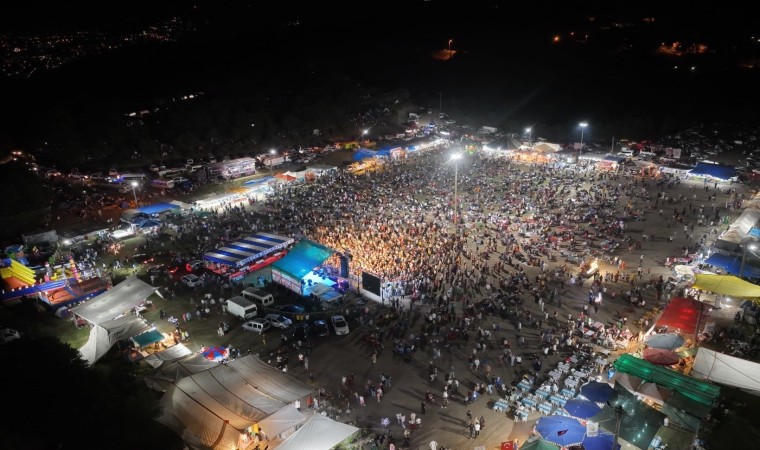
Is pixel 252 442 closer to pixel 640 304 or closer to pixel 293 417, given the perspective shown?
pixel 293 417

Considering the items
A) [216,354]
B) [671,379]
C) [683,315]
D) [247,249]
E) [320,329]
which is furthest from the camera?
[247,249]

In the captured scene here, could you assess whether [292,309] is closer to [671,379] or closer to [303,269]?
[303,269]

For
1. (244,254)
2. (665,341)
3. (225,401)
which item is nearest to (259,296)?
(244,254)

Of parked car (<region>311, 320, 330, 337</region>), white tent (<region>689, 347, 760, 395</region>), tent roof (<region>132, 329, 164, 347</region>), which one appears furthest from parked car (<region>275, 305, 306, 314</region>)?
white tent (<region>689, 347, 760, 395</region>)

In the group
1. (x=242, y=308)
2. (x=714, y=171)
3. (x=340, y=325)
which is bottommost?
(x=340, y=325)

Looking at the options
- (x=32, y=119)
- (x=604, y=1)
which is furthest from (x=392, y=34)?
(x=32, y=119)

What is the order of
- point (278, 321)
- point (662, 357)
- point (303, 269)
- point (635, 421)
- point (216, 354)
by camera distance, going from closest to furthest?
point (635, 421) → point (662, 357) → point (216, 354) → point (278, 321) → point (303, 269)

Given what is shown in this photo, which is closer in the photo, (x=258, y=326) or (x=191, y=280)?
(x=258, y=326)
